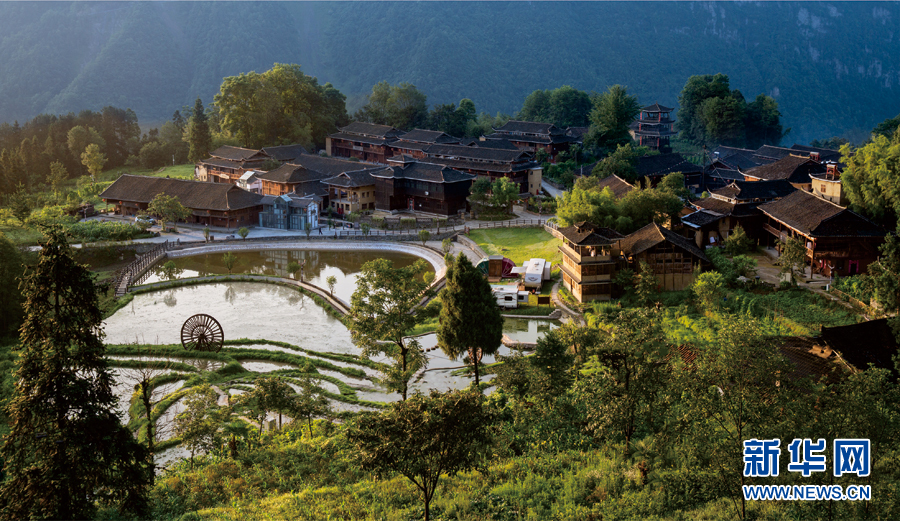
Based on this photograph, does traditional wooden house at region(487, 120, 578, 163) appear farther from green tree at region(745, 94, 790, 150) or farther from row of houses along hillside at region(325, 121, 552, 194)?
green tree at region(745, 94, 790, 150)

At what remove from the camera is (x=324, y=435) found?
18.2 m

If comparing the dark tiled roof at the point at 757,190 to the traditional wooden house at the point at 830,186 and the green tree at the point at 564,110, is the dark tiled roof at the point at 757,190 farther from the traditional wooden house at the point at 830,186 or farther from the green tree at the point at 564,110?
the green tree at the point at 564,110

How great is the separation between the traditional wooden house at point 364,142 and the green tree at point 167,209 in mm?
25962

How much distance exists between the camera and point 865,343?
1962cm

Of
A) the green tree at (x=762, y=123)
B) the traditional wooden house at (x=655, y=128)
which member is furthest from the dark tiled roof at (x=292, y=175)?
the green tree at (x=762, y=123)

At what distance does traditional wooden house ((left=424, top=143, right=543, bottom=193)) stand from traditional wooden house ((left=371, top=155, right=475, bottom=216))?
4.32 metres

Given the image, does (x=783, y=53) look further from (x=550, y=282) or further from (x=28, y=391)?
(x=28, y=391)

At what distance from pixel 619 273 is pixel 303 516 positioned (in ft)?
65.0

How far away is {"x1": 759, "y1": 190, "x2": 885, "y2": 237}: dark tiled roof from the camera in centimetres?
2912

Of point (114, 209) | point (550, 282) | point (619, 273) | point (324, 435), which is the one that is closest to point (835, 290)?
point (619, 273)

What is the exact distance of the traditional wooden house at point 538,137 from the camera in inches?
2714

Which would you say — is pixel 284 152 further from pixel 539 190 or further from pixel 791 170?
pixel 791 170

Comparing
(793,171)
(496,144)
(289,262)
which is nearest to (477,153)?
(496,144)

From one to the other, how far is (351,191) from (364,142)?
2071cm
